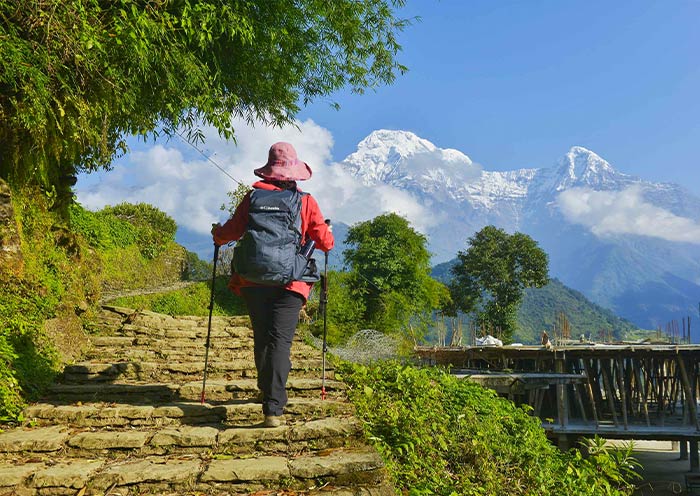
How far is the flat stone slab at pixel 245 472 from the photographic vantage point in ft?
10.6

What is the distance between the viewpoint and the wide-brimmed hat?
424 cm

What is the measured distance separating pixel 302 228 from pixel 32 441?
8.43ft

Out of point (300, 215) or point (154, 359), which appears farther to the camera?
point (154, 359)

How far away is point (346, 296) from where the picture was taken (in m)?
23.8

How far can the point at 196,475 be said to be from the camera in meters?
3.26

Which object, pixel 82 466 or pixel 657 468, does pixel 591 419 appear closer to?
pixel 657 468

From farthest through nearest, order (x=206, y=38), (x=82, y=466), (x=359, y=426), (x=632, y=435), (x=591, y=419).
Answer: (x=591, y=419) → (x=632, y=435) → (x=206, y=38) → (x=359, y=426) → (x=82, y=466)

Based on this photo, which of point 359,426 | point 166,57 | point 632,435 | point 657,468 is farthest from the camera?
point 657,468

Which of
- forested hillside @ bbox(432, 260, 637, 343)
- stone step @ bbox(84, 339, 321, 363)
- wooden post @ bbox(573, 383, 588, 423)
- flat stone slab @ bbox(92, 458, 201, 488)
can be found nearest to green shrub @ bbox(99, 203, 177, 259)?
stone step @ bbox(84, 339, 321, 363)

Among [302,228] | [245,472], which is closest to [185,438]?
[245,472]

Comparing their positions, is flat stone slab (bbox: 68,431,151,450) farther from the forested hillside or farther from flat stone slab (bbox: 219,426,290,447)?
the forested hillside

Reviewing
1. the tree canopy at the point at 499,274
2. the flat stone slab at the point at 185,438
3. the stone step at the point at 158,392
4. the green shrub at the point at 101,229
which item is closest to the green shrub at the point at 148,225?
the green shrub at the point at 101,229

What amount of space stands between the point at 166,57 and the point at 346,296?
18927 mm

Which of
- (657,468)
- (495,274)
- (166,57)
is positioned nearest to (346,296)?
(657,468)
